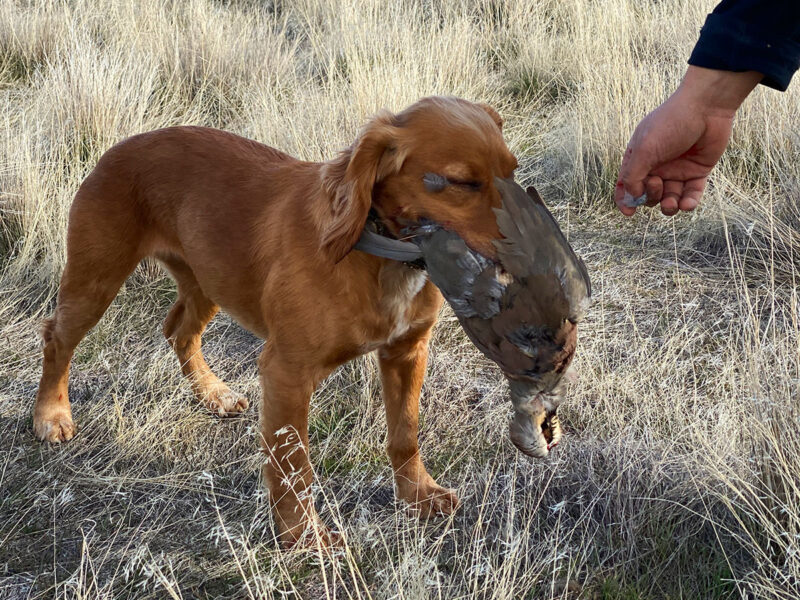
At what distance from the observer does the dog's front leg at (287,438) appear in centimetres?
250

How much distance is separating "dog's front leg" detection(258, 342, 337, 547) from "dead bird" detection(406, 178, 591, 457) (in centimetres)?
67

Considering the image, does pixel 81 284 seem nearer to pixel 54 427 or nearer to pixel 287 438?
pixel 54 427

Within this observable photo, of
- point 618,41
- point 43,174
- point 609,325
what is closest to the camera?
point 609,325

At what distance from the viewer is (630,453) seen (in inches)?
107


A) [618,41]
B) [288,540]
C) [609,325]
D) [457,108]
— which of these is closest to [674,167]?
[457,108]

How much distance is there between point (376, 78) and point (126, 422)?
2.70 metres

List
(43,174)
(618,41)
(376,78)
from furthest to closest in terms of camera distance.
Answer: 1. (618,41)
2. (376,78)
3. (43,174)

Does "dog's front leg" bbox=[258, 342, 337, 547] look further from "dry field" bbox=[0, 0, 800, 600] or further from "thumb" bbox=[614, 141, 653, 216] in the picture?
"thumb" bbox=[614, 141, 653, 216]

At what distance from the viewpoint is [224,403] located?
3355 mm

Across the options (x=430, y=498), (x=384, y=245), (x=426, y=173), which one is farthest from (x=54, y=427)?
(x=426, y=173)

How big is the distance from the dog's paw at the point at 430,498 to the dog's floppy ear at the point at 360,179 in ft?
3.40

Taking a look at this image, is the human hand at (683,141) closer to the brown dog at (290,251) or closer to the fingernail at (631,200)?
the fingernail at (631,200)

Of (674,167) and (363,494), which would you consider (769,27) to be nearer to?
(674,167)

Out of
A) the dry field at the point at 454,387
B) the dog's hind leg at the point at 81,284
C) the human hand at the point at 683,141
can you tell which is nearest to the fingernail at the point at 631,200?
the human hand at the point at 683,141
